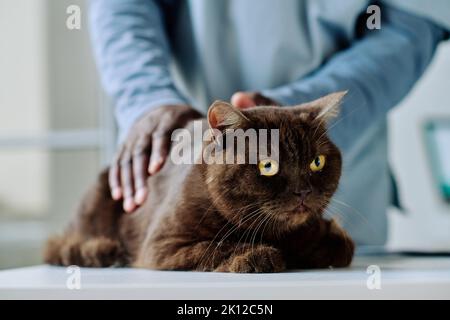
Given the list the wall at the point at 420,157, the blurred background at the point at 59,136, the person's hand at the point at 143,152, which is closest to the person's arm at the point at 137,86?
the person's hand at the point at 143,152

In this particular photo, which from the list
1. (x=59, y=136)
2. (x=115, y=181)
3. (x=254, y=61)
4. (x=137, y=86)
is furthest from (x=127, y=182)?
(x=59, y=136)

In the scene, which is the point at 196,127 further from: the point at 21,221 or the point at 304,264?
the point at 21,221

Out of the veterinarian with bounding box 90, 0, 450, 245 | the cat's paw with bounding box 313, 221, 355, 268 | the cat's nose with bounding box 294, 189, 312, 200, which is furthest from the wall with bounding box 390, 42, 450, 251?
the cat's nose with bounding box 294, 189, 312, 200

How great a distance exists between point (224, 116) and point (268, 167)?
63mm

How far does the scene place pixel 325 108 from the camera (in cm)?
63

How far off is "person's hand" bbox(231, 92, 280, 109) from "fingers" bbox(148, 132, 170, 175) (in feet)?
0.31

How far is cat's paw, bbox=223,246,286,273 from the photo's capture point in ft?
1.98

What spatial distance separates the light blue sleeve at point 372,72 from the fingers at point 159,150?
132 millimetres

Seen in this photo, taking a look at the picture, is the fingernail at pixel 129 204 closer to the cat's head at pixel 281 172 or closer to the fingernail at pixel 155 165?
the fingernail at pixel 155 165

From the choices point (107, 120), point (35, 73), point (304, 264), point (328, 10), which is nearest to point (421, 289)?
point (304, 264)

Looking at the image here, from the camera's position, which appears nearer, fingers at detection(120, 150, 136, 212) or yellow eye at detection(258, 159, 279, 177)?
yellow eye at detection(258, 159, 279, 177)

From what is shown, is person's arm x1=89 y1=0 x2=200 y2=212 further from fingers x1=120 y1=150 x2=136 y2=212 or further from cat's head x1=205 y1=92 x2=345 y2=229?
cat's head x1=205 y1=92 x2=345 y2=229

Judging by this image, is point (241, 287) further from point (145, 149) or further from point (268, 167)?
point (145, 149)

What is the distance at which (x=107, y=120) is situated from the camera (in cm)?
114
